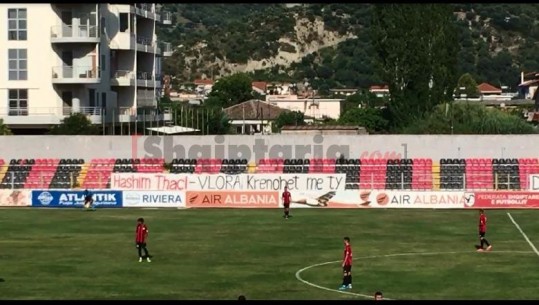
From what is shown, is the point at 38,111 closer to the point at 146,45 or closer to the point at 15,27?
the point at 15,27

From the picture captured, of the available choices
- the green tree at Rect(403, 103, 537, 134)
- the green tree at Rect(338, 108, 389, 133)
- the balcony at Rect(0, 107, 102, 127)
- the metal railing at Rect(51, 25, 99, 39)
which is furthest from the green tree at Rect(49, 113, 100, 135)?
the green tree at Rect(338, 108, 389, 133)

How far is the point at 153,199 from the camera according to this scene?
6062 cm

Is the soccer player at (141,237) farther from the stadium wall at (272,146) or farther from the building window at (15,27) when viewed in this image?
the building window at (15,27)

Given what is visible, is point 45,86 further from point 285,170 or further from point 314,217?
point 314,217

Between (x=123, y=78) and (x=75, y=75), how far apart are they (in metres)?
8.48

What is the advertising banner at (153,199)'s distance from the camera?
199ft

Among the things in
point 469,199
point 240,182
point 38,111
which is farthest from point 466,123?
point 38,111

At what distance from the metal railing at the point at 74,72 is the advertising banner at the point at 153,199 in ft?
65.1

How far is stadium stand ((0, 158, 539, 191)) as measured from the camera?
64.8 metres

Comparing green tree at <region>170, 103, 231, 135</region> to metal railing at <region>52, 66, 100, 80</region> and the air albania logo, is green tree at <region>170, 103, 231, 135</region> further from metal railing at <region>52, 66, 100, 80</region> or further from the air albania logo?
the air albania logo

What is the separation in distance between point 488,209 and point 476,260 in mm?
22858

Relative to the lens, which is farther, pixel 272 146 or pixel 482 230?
pixel 272 146

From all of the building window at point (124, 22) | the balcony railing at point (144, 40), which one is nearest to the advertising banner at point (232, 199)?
the building window at point (124, 22)

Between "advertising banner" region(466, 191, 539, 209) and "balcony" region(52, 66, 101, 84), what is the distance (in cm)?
3329
